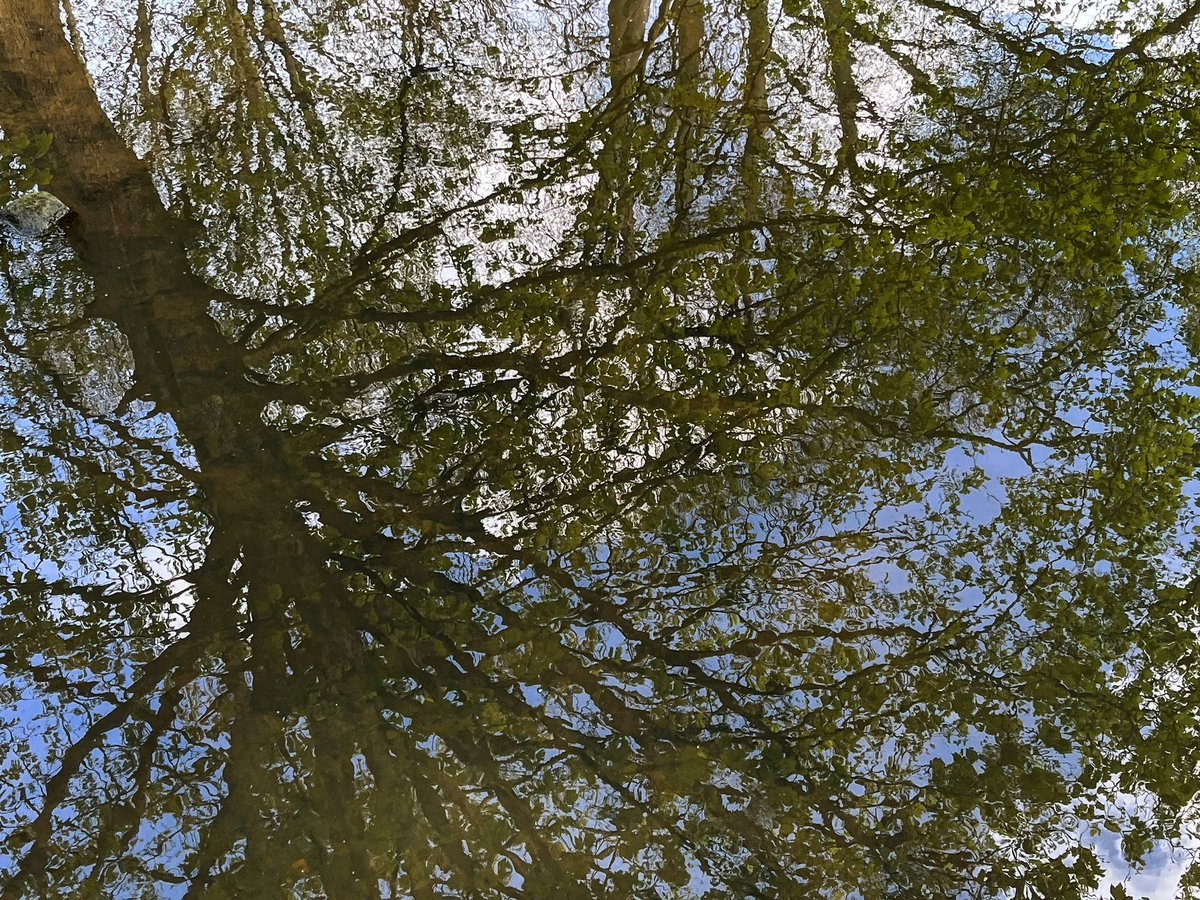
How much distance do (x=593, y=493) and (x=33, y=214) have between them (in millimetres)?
2477

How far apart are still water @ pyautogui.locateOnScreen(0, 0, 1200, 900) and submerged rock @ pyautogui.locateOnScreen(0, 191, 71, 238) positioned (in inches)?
2.4

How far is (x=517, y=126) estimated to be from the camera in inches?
177

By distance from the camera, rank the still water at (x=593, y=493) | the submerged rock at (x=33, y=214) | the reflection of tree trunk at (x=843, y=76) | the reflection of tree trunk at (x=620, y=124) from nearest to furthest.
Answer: the still water at (x=593, y=493) → the submerged rock at (x=33, y=214) → the reflection of tree trunk at (x=620, y=124) → the reflection of tree trunk at (x=843, y=76)

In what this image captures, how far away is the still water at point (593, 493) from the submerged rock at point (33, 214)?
6 cm

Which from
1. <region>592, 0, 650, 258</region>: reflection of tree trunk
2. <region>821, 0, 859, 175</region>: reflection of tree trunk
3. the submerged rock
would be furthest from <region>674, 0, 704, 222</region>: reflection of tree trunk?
the submerged rock

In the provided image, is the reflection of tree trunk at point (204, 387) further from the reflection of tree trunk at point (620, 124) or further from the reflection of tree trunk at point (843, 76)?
the reflection of tree trunk at point (843, 76)

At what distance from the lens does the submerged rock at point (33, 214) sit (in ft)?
12.0

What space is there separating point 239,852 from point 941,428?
2320 mm

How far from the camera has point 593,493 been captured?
282 centimetres

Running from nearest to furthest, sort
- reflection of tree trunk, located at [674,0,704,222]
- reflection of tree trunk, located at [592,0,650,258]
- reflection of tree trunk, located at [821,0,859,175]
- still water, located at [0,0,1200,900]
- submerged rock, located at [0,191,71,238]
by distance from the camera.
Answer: still water, located at [0,0,1200,900]
submerged rock, located at [0,191,71,238]
reflection of tree trunk, located at [592,0,650,258]
reflection of tree trunk, located at [674,0,704,222]
reflection of tree trunk, located at [821,0,859,175]

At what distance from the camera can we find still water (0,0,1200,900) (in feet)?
7.33

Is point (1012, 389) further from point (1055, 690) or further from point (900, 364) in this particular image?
point (1055, 690)

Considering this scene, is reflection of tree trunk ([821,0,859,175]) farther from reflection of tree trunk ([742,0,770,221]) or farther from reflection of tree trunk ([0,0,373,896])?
reflection of tree trunk ([0,0,373,896])

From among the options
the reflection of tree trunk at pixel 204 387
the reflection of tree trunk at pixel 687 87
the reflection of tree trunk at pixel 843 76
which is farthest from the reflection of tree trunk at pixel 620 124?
the reflection of tree trunk at pixel 204 387
